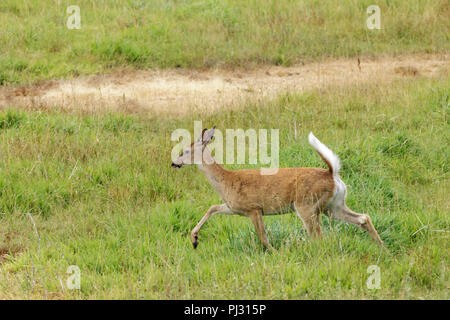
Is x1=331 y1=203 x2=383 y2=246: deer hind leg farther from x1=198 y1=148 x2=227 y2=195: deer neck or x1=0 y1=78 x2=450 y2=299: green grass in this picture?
x1=198 y1=148 x2=227 y2=195: deer neck

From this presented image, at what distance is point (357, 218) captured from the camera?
5.85m

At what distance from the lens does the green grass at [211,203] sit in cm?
521

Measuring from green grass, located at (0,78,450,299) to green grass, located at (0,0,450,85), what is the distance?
2.58 metres

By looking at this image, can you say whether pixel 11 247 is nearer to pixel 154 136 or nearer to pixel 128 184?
pixel 128 184

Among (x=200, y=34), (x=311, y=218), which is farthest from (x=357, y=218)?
(x=200, y=34)

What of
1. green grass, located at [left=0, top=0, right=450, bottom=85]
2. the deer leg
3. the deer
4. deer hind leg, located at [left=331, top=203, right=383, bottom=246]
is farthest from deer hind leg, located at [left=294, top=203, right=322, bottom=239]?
green grass, located at [left=0, top=0, right=450, bottom=85]

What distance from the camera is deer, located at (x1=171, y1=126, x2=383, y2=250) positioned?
5.77m

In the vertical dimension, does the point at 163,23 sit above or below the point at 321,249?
above

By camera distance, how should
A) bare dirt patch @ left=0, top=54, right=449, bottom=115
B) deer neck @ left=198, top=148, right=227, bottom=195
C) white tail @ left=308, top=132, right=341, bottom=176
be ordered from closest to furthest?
white tail @ left=308, top=132, right=341, bottom=176 < deer neck @ left=198, top=148, right=227, bottom=195 < bare dirt patch @ left=0, top=54, right=449, bottom=115
